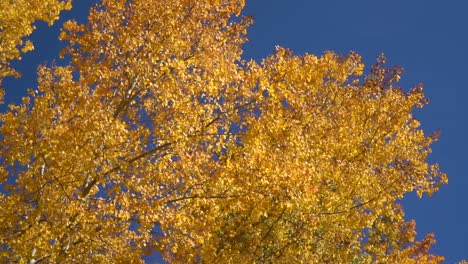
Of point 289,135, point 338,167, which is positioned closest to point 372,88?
point 338,167

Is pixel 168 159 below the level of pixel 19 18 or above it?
below

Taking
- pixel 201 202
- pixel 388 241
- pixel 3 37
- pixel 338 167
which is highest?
pixel 3 37

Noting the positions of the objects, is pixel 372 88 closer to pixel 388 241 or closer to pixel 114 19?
pixel 388 241

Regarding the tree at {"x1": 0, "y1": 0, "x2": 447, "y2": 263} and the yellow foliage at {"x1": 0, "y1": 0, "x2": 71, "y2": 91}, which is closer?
the tree at {"x1": 0, "y1": 0, "x2": 447, "y2": 263}

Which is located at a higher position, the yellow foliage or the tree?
the yellow foliage

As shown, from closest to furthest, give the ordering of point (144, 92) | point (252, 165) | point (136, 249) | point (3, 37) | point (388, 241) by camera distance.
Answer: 1. point (136, 249)
2. point (252, 165)
3. point (144, 92)
4. point (3, 37)
5. point (388, 241)

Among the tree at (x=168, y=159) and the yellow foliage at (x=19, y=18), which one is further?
the yellow foliage at (x=19, y=18)

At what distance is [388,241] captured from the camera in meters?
17.5

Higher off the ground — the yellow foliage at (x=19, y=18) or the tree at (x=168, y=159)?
the yellow foliage at (x=19, y=18)

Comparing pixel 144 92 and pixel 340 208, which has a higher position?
pixel 144 92

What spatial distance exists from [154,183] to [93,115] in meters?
1.42

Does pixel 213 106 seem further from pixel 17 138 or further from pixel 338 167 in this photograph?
pixel 338 167

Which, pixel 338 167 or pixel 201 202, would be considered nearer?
pixel 201 202

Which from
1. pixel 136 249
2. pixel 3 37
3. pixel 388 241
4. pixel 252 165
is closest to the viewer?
pixel 136 249
